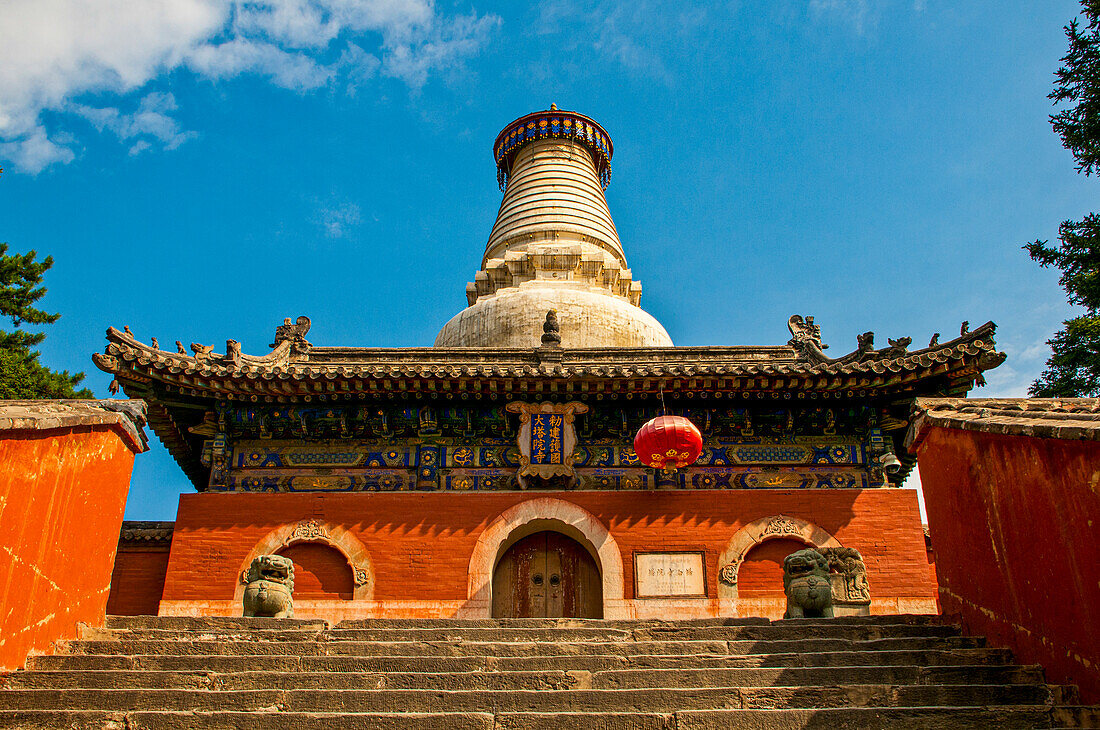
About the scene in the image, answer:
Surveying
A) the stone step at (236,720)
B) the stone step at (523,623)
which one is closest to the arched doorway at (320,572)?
the stone step at (523,623)

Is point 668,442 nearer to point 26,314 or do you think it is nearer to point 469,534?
point 469,534

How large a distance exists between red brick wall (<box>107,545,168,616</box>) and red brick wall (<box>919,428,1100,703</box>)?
9.63 m

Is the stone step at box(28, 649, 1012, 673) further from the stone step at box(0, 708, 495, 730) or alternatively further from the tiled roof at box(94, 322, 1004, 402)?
the tiled roof at box(94, 322, 1004, 402)

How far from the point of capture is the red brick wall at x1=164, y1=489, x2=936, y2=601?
37.3 ft

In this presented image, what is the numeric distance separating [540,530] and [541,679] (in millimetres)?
5989

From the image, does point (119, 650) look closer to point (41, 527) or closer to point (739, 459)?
point (41, 527)

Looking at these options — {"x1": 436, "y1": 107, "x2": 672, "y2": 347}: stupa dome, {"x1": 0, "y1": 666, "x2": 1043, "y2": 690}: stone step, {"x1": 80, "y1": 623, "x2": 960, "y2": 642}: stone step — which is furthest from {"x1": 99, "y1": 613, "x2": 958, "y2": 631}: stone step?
{"x1": 436, "y1": 107, "x2": 672, "y2": 347}: stupa dome

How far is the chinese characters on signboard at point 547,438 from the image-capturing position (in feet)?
40.3

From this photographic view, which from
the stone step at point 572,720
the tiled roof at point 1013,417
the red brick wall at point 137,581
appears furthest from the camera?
the red brick wall at point 137,581

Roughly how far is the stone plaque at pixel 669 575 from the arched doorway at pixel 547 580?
59 centimetres

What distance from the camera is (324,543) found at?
38.1 feet

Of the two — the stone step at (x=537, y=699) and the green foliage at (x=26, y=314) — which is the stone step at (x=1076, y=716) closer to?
the stone step at (x=537, y=699)

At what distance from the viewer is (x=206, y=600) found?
11.3 m

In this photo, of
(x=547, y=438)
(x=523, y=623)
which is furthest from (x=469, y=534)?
(x=523, y=623)
